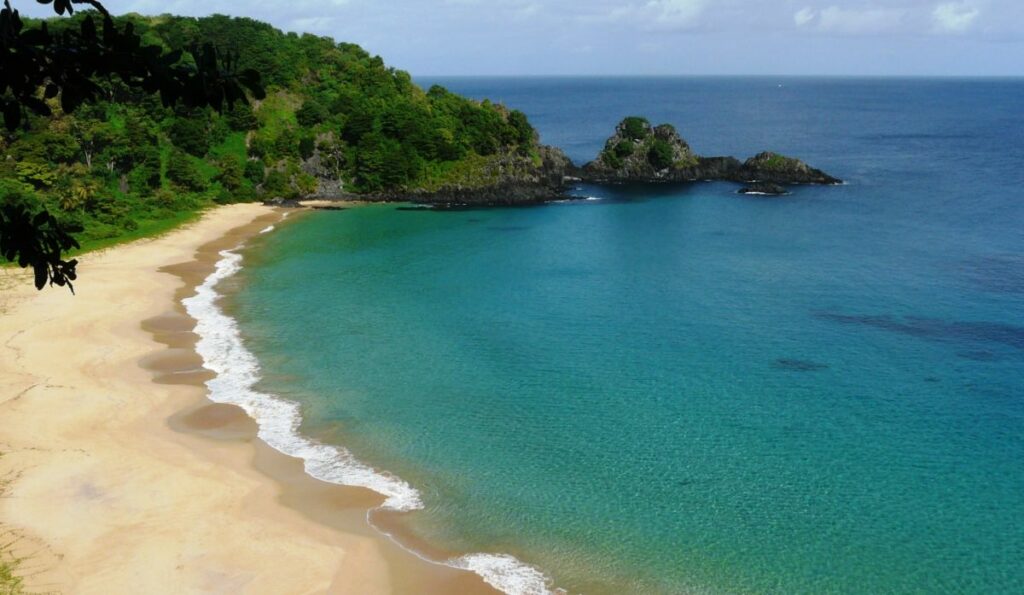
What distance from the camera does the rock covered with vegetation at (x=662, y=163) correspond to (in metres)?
105

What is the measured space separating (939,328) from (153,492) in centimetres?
4081

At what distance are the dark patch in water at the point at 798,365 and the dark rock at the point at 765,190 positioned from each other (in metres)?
59.1

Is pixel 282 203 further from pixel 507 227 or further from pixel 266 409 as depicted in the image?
pixel 266 409

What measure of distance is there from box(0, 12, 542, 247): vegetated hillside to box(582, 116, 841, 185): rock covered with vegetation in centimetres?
1261

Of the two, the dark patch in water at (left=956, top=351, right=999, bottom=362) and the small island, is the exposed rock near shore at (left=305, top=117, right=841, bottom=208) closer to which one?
the small island

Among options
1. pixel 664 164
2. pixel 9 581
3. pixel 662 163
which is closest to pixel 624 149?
pixel 662 163

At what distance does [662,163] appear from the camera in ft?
347

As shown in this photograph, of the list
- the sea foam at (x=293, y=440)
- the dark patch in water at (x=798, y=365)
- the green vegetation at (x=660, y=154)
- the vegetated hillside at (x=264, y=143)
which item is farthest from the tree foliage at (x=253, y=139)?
the dark patch in water at (x=798, y=365)

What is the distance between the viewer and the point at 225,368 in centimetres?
3853

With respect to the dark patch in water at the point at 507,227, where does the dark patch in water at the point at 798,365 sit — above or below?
below

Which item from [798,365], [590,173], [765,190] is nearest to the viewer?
[798,365]

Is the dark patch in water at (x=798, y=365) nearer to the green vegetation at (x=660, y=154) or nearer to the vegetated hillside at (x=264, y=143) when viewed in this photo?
the vegetated hillside at (x=264, y=143)

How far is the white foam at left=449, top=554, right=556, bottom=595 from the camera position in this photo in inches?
863

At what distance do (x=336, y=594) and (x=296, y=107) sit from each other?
83575 millimetres
